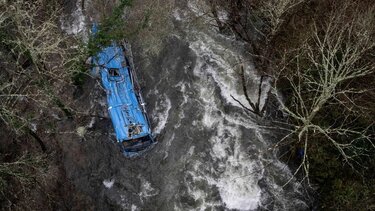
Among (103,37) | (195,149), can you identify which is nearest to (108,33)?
(103,37)

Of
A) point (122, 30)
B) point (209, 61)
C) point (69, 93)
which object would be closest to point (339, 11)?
point (209, 61)

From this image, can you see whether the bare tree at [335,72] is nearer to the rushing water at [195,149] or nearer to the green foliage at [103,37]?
the rushing water at [195,149]

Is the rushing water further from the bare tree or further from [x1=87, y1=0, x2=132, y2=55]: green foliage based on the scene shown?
[x1=87, y1=0, x2=132, y2=55]: green foliage

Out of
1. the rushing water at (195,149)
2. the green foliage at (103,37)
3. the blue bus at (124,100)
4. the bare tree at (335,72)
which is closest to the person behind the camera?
the bare tree at (335,72)

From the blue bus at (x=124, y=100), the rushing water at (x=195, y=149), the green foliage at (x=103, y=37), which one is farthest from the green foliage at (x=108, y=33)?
the rushing water at (x=195, y=149)

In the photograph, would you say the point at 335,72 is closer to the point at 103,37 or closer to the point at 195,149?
the point at 195,149

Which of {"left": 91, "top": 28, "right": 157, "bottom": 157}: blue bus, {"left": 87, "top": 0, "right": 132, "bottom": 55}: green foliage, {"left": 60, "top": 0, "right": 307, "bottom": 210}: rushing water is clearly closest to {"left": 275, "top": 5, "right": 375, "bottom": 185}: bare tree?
{"left": 60, "top": 0, "right": 307, "bottom": 210}: rushing water

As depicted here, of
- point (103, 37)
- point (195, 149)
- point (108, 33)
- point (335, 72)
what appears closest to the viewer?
point (335, 72)
